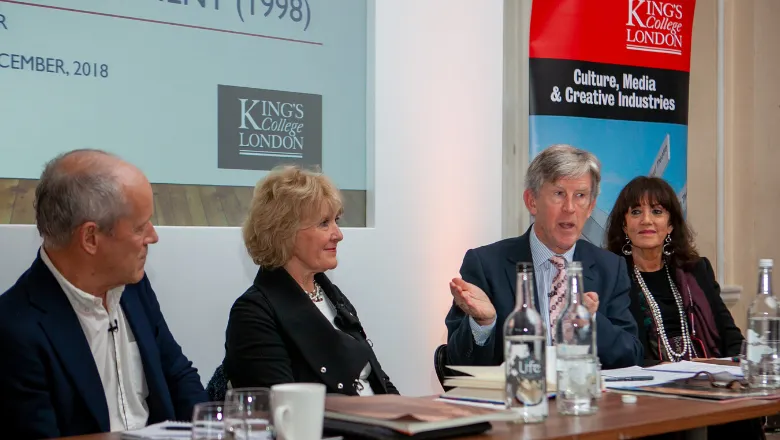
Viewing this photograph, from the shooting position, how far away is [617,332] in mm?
3018

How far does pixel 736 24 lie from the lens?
5570mm

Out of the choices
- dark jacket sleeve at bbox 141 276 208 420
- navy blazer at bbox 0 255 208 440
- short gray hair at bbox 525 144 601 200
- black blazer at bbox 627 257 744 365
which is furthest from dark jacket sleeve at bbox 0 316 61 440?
black blazer at bbox 627 257 744 365

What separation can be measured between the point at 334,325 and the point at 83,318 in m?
0.84

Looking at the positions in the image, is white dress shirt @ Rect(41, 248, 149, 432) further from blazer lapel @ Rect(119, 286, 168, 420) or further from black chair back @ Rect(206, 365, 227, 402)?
black chair back @ Rect(206, 365, 227, 402)

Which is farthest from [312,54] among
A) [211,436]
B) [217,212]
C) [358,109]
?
[211,436]

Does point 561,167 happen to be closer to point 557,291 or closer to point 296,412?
point 557,291

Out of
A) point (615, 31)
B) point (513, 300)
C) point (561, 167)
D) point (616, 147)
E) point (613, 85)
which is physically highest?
point (615, 31)

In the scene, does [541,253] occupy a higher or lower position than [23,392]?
higher

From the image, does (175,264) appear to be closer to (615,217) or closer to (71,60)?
(71,60)

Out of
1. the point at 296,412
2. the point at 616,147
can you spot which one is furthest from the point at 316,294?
the point at 616,147

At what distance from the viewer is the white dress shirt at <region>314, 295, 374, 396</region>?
2879mm

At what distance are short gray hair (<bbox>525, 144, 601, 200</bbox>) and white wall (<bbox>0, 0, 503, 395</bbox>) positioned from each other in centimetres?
67

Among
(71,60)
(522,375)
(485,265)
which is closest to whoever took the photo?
(522,375)

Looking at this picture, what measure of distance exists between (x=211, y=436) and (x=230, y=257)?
202 cm
